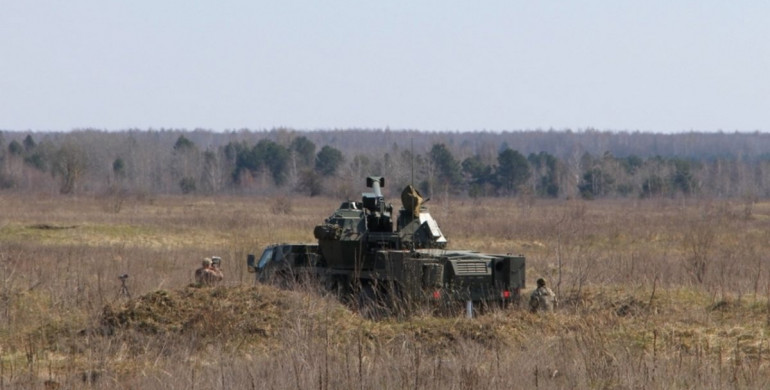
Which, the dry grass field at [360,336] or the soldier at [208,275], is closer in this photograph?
the dry grass field at [360,336]

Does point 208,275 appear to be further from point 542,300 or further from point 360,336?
point 360,336

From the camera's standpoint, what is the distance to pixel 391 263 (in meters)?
16.8

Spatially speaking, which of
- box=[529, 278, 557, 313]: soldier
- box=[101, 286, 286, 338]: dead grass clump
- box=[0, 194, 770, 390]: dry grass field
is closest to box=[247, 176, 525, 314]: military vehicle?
box=[529, 278, 557, 313]: soldier

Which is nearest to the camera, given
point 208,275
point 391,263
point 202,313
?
point 202,313

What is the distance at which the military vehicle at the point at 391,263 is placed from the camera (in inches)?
648

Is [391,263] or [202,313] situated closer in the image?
[202,313]

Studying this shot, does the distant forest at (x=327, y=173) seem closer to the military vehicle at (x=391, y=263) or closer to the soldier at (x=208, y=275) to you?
the military vehicle at (x=391, y=263)

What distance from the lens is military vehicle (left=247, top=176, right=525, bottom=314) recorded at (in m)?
16.5

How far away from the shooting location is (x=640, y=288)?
19.7 metres

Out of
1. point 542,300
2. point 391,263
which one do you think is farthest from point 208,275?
point 542,300

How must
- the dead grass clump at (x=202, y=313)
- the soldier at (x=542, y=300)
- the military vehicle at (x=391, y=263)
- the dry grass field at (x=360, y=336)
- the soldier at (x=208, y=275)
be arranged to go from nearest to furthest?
the dry grass field at (x=360, y=336) → the dead grass clump at (x=202, y=313) → the military vehicle at (x=391, y=263) → the soldier at (x=542, y=300) → the soldier at (x=208, y=275)

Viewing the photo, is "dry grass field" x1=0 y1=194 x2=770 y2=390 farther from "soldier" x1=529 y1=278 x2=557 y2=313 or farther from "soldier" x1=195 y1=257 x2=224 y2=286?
"soldier" x1=195 y1=257 x2=224 y2=286

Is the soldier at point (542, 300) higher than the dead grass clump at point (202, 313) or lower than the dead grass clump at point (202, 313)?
lower

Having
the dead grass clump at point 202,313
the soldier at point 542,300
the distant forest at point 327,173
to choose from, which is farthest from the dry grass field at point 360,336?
the distant forest at point 327,173
